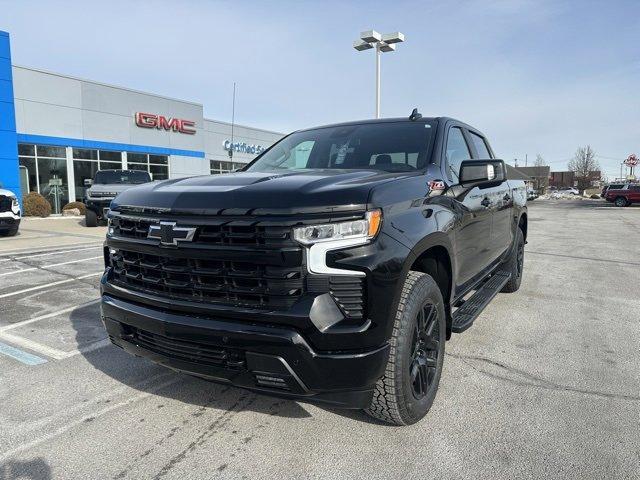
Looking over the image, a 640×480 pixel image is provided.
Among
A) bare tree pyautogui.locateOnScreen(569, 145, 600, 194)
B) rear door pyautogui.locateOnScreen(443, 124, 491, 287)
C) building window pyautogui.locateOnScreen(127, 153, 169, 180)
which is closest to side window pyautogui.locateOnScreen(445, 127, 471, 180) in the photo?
rear door pyautogui.locateOnScreen(443, 124, 491, 287)

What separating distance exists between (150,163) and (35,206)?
25.0 ft

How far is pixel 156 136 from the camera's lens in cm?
2567

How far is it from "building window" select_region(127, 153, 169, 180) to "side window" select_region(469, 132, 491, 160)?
2172 cm

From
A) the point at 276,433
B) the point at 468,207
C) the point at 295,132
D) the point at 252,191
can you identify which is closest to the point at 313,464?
the point at 276,433

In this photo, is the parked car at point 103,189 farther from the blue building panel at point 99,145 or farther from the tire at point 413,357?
the tire at point 413,357

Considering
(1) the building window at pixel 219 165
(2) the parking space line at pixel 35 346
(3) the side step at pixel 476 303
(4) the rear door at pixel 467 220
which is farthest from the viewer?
(1) the building window at pixel 219 165

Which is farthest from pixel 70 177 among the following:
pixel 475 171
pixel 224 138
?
pixel 475 171

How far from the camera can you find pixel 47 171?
20.6 meters

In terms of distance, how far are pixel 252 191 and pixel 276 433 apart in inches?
53.6

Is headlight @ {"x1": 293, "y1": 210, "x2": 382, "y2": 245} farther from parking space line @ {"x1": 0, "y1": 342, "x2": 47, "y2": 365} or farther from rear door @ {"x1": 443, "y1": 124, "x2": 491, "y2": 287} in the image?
parking space line @ {"x1": 0, "y1": 342, "x2": 47, "y2": 365}

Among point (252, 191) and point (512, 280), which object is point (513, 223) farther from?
point (252, 191)

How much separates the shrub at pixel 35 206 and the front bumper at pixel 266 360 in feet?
64.0

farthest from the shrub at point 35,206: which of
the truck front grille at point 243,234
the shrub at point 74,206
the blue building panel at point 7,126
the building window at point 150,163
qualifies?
the truck front grille at point 243,234

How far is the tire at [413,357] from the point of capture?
238 cm
